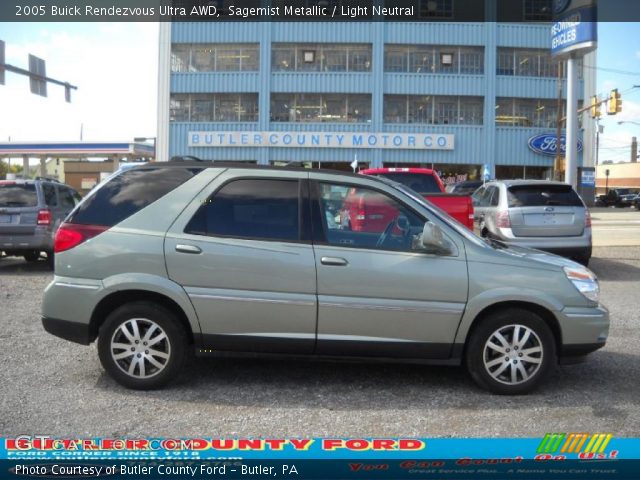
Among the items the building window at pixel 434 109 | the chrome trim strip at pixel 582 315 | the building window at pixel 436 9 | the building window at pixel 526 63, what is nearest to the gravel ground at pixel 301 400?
the chrome trim strip at pixel 582 315

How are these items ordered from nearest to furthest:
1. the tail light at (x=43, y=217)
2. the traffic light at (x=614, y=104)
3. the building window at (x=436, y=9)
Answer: the tail light at (x=43, y=217)
the traffic light at (x=614, y=104)
the building window at (x=436, y=9)

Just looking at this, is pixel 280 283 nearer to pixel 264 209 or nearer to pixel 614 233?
pixel 264 209

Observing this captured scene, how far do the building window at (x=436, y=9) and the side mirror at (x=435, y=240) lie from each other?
119ft

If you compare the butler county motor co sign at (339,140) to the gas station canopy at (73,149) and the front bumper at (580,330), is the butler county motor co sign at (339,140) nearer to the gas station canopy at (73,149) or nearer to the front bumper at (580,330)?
the gas station canopy at (73,149)

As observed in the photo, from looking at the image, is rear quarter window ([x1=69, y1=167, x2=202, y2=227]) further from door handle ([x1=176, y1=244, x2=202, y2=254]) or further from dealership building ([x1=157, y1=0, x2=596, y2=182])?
dealership building ([x1=157, y1=0, x2=596, y2=182])

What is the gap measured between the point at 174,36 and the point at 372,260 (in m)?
36.8

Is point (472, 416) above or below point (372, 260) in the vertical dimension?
below

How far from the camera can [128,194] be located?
16.3 ft

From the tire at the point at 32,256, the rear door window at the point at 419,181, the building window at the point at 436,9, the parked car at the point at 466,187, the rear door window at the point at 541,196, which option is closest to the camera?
the rear door window at the point at 541,196

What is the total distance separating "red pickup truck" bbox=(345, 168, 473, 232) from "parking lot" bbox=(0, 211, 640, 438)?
1.34 metres

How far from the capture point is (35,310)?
7.92 meters

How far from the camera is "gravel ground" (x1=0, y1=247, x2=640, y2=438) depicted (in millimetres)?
4156

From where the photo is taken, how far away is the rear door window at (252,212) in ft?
15.7

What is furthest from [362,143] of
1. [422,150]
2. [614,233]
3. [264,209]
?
[264,209]
